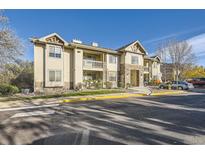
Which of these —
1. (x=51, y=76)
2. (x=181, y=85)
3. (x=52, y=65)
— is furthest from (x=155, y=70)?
(x=51, y=76)

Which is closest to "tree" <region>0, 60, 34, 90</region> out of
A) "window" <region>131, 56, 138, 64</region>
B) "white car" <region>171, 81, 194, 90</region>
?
"window" <region>131, 56, 138, 64</region>

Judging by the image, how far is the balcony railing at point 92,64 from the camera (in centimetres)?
2198

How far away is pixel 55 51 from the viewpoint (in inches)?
749

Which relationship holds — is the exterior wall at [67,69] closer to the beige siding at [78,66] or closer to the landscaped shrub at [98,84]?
the beige siding at [78,66]

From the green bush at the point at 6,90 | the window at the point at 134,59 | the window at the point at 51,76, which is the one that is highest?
the window at the point at 134,59

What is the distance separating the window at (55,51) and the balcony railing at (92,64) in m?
4.17

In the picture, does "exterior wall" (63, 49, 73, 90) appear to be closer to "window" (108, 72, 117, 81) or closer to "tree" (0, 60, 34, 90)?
"tree" (0, 60, 34, 90)

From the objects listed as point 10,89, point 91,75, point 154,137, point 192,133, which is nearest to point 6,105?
point 10,89

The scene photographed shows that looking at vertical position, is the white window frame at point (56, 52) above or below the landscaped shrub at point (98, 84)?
above

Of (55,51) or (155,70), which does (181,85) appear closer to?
(155,70)

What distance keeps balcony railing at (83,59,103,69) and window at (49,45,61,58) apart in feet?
13.7

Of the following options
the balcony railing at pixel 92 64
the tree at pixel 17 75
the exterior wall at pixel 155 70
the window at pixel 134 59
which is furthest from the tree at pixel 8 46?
the exterior wall at pixel 155 70

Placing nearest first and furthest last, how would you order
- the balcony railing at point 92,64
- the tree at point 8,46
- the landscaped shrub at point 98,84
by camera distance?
the tree at point 8,46
the balcony railing at point 92,64
the landscaped shrub at point 98,84

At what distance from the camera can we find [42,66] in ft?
59.8
